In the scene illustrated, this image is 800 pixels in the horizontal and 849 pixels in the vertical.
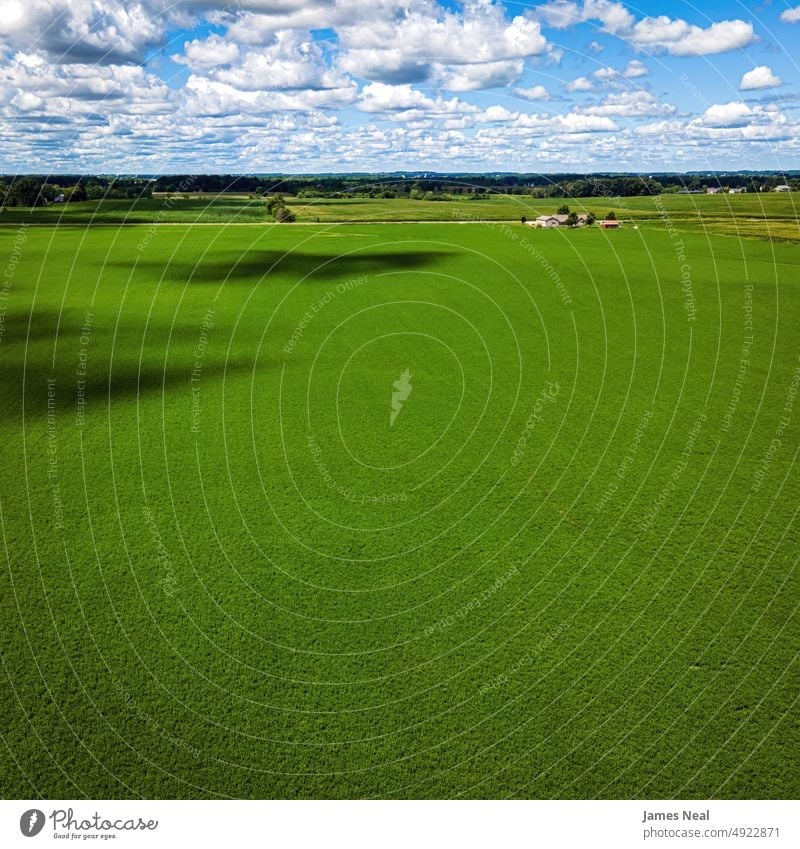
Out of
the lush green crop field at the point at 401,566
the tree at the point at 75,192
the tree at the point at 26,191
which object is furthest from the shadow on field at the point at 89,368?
the tree at the point at 26,191

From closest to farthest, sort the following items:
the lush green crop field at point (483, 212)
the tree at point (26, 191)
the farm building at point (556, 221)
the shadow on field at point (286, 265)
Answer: the shadow on field at point (286, 265)
the tree at point (26, 191)
the lush green crop field at point (483, 212)
the farm building at point (556, 221)

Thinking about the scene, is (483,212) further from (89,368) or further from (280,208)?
(89,368)

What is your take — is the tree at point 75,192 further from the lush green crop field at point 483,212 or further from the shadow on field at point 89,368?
the lush green crop field at point 483,212

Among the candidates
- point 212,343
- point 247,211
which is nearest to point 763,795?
point 212,343

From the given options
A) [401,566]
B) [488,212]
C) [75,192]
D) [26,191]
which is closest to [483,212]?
[488,212]

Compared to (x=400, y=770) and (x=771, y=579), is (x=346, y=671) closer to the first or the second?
(x=400, y=770)

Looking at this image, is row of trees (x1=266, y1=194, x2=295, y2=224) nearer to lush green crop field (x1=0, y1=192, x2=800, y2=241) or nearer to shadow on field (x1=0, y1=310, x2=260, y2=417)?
lush green crop field (x1=0, y1=192, x2=800, y2=241)
